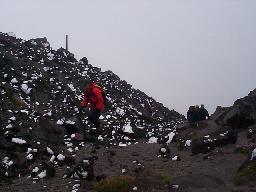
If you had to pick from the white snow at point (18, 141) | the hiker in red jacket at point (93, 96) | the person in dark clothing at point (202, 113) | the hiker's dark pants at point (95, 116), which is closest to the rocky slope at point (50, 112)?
the white snow at point (18, 141)

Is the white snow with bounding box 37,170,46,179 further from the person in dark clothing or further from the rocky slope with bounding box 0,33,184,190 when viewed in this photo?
the person in dark clothing

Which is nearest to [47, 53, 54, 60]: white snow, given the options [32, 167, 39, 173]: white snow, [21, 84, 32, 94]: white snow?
[21, 84, 32, 94]: white snow

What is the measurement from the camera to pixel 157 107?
29.8 m

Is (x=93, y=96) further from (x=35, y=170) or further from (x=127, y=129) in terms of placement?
(x=35, y=170)

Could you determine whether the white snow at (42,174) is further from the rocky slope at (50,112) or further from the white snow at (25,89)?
the white snow at (25,89)

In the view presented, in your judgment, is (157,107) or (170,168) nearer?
(170,168)

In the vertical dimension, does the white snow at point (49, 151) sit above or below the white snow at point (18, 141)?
below

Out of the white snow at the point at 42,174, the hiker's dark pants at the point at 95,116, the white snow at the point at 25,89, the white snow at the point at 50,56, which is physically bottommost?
the white snow at the point at 42,174

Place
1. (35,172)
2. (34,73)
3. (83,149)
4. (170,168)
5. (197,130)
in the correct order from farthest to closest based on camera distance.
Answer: (34,73), (197,130), (83,149), (170,168), (35,172)

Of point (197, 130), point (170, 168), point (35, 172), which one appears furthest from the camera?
point (197, 130)

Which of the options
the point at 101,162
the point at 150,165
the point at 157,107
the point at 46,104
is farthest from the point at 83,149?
the point at 157,107

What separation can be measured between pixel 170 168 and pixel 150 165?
674mm

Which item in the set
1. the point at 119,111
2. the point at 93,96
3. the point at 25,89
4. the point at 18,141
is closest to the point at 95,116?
the point at 93,96

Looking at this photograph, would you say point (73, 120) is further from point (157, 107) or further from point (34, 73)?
Result: point (157, 107)
